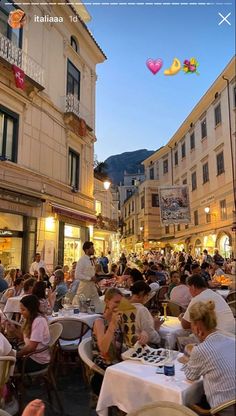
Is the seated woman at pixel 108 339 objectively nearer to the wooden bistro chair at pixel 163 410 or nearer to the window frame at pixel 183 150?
the wooden bistro chair at pixel 163 410

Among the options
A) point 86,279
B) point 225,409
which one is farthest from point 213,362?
→ point 86,279

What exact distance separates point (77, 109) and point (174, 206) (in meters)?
6.41

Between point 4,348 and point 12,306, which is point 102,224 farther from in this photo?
point 4,348

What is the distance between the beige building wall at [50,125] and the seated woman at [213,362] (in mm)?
8843

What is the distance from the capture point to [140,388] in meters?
2.87

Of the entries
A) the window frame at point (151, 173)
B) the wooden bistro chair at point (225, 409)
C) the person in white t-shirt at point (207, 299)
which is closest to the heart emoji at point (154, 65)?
the person in white t-shirt at point (207, 299)

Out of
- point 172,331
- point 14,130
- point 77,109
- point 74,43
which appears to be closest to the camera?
point 172,331

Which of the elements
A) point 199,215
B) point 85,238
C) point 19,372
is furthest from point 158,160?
point 19,372

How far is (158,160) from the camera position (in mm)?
39125

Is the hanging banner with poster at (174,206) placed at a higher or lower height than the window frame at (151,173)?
lower

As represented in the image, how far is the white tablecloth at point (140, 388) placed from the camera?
2.70 m

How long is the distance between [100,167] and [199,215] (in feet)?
27.4

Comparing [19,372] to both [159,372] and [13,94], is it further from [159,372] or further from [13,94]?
[13,94]

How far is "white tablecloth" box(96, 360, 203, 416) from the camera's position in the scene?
8.87 feet
